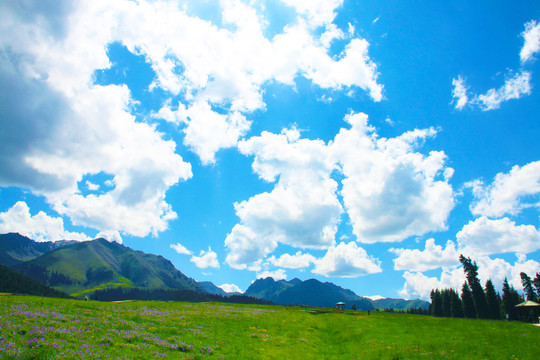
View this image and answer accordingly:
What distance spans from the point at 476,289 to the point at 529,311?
158 ft

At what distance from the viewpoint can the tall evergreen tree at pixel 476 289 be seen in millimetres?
99125

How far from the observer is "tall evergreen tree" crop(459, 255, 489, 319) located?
99.1 metres

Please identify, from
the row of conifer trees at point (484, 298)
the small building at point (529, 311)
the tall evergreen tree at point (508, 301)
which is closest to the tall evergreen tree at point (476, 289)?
the row of conifer trees at point (484, 298)

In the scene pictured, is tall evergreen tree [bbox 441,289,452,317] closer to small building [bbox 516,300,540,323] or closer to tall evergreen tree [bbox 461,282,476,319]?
tall evergreen tree [bbox 461,282,476,319]

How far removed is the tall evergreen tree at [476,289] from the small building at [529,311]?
44330 mm

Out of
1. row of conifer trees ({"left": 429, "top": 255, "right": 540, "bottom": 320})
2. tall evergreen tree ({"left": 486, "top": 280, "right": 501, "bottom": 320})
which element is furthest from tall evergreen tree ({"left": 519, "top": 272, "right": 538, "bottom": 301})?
tall evergreen tree ({"left": 486, "top": 280, "right": 501, "bottom": 320})

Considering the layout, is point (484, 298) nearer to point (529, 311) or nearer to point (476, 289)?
point (476, 289)

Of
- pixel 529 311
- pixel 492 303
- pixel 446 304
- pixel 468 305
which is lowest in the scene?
pixel 446 304

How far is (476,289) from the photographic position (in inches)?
3986

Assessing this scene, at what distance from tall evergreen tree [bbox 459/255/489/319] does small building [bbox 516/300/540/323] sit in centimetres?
4433

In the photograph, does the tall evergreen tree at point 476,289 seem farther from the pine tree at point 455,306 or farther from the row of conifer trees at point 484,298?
the pine tree at point 455,306

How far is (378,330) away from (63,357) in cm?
3968

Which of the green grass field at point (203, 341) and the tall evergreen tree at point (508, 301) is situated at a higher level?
the tall evergreen tree at point (508, 301)

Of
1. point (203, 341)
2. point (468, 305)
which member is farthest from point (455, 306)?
point (203, 341)
